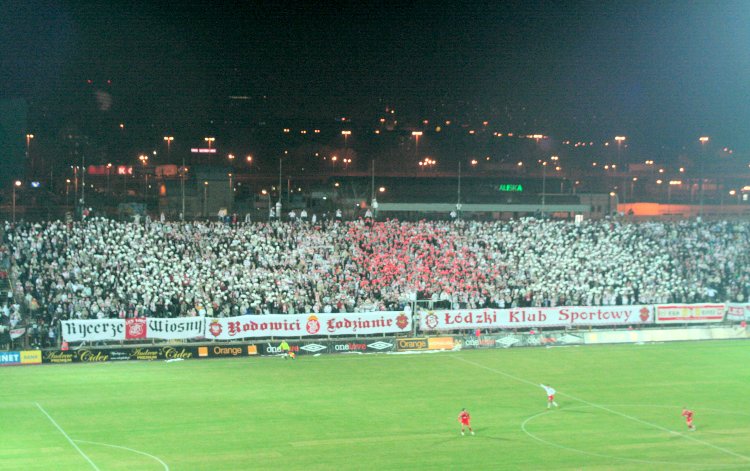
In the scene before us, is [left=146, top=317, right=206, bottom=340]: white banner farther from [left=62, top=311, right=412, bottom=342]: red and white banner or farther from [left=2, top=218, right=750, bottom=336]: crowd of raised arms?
[left=2, top=218, right=750, bottom=336]: crowd of raised arms

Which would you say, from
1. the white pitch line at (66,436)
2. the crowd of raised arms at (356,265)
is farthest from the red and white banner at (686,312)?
the white pitch line at (66,436)

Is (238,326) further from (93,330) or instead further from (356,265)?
(356,265)

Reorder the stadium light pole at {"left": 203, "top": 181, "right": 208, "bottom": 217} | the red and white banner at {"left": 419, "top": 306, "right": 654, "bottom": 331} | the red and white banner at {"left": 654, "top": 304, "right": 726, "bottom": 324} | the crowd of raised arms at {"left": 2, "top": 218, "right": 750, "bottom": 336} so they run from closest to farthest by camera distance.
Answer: the crowd of raised arms at {"left": 2, "top": 218, "right": 750, "bottom": 336} < the red and white banner at {"left": 419, "top": 306, "right": 654, "bottom": 331} < the red and white banner at {"left": 654, "top": 304, "right": 726, "bottom": 324} < the stadium light pole at {"left": 203, "top": 181, "right": 208, "bottom": 217}

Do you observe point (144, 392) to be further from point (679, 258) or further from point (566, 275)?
point (679, 258)

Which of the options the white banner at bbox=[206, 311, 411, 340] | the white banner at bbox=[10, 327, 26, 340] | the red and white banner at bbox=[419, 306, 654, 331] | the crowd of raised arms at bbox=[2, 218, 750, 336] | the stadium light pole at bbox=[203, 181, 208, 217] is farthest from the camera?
the stadium light pole at bbox=[203, 181, 208, 217]

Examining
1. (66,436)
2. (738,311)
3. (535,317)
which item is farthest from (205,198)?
(738,311)

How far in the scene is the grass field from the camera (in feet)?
82.1

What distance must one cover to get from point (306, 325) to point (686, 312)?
25353 mm

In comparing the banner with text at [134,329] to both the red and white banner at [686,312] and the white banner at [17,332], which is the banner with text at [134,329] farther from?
the red and white banner at [686,312]

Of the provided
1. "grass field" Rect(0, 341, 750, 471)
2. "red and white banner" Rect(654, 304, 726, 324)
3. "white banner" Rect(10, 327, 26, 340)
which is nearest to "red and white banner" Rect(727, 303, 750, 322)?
"red and white banner" Rect(654, 304, 726, 324)

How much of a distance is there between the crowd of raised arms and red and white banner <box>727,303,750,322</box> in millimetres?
2205

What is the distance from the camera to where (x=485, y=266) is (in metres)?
54.0

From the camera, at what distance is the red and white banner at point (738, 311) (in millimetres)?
53188

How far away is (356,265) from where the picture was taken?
51.6 m
